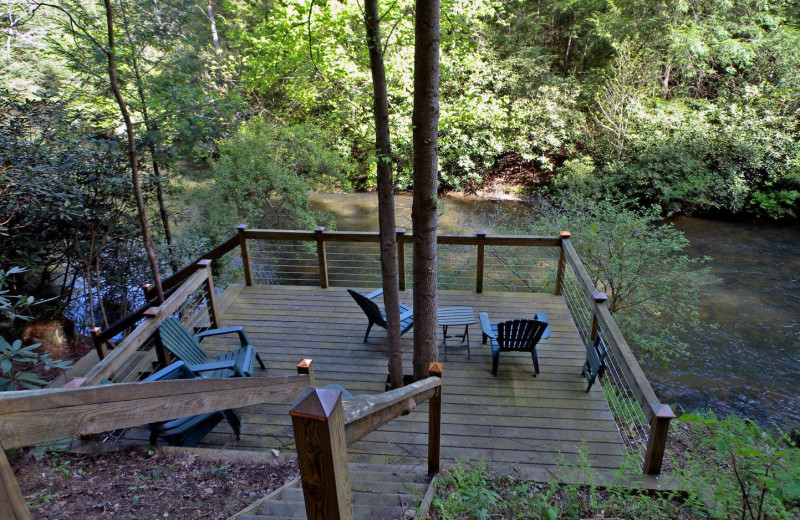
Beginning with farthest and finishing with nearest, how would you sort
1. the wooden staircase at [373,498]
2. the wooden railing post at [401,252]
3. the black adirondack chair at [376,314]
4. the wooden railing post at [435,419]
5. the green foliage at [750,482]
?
the wooden railing post at [401,252] < the black adirondack chair at [376,314] < the wooden railing post at [435,419] < the wooden staircase at [373,498] < the green foliage at [750,482]

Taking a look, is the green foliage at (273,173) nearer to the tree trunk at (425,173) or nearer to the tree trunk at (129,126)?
the tree trunk at (129,126)

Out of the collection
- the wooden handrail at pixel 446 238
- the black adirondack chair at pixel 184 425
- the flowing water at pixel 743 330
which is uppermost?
the wooden handrail at pixel 446 238

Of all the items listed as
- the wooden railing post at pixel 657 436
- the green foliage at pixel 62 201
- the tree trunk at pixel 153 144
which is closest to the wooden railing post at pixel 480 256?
the wooden railing post at pixel 657 436

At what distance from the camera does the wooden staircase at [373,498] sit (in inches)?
95.8

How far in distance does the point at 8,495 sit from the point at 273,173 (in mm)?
9069

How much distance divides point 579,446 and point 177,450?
301 cm

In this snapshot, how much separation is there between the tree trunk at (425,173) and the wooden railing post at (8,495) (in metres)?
2.78

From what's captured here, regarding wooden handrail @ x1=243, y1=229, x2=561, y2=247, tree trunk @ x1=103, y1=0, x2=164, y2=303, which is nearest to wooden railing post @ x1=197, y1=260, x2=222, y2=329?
tree trunk @ x1=103, y1=0, x2=164, y2=303

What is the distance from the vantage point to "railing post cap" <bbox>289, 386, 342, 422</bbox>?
129cm

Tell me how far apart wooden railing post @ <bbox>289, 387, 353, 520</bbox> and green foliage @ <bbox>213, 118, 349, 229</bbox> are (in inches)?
337

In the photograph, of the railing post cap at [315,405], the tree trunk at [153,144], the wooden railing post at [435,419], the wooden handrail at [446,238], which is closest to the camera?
the railing post cap at [315,405]

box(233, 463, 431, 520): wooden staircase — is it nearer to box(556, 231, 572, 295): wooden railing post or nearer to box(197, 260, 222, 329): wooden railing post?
box(197, 260, 222, 329): wooden railing post

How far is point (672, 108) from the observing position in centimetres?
1273

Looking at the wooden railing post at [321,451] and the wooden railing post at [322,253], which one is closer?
the wooden railing post at [321,451]
